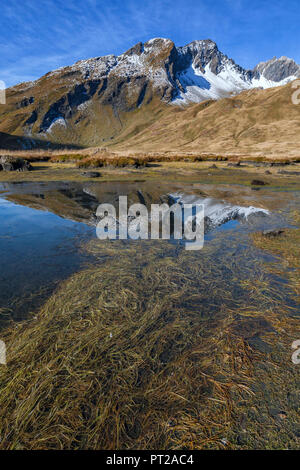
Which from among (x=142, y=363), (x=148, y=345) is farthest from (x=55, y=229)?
(x=142, y=363)

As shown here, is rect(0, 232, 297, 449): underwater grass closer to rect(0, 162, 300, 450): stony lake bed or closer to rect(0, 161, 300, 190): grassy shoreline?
rect(0, 162, 300, 450): stony lake bed

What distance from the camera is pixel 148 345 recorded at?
11.6 feet

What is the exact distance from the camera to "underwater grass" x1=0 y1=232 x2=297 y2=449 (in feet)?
7.93

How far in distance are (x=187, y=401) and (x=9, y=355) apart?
2.71 meters

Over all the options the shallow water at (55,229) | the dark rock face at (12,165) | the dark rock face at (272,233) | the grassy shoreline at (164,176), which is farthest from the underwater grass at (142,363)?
the dark rock face at (12,165)

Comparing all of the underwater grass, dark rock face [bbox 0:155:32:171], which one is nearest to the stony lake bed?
the underwater grass

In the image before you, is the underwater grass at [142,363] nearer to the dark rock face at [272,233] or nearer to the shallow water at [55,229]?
the shallow water at [55,229]

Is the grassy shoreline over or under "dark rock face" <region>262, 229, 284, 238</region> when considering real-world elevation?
over

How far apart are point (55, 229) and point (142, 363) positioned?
697 cm

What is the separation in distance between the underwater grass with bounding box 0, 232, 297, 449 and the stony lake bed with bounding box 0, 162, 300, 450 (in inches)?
0.6

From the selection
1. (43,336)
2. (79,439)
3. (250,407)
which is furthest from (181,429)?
(43,336)

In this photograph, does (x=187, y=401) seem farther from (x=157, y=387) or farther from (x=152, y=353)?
(x=152, y=353)

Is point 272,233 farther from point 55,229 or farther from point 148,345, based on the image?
point 55,229
